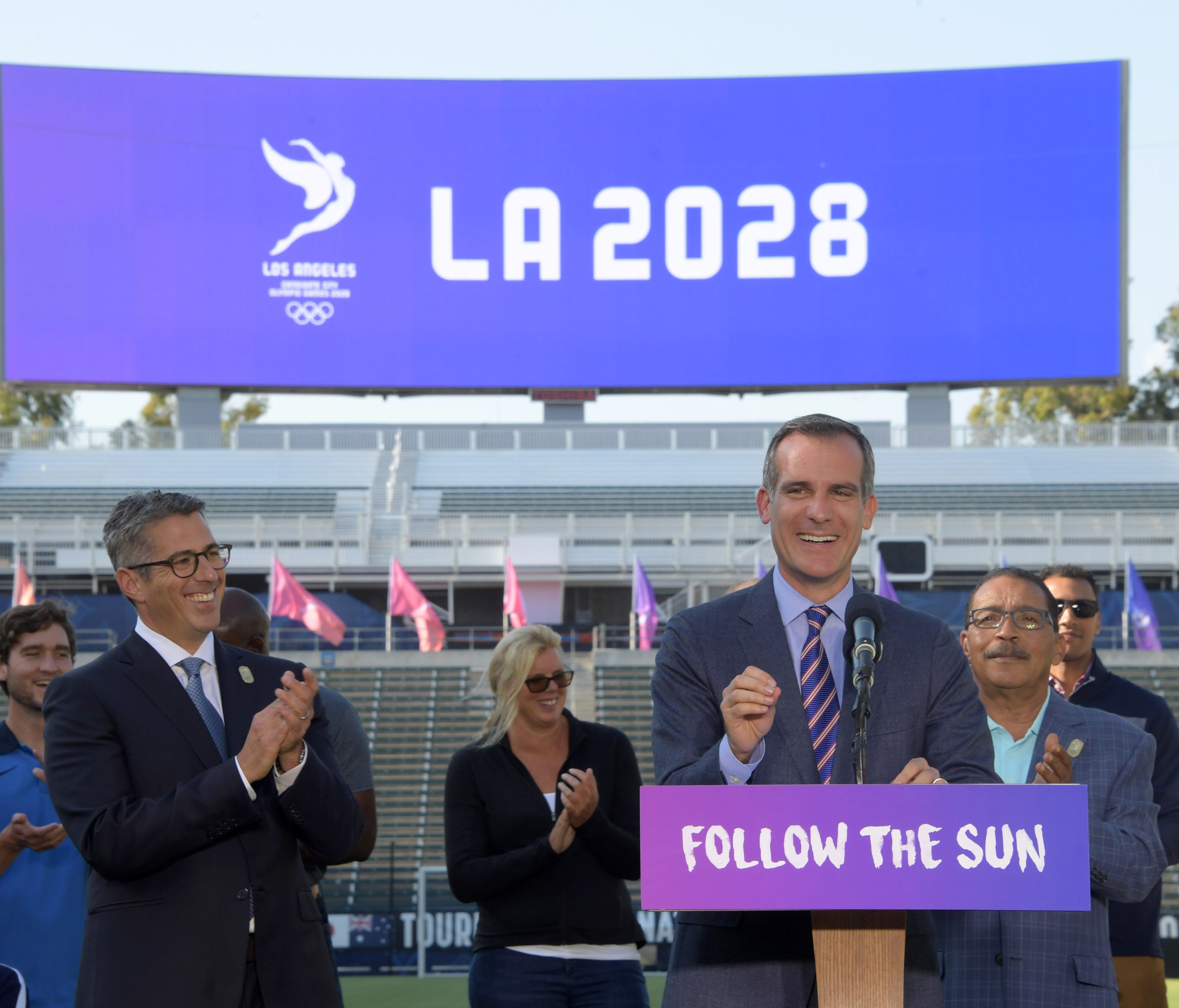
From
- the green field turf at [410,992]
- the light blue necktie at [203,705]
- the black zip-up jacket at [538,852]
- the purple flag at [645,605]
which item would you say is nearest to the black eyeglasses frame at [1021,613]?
the black zip-up jacket at [538,852]

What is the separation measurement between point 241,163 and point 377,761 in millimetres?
16940

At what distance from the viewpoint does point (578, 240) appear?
30.4 m

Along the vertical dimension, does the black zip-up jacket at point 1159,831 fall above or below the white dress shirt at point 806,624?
below

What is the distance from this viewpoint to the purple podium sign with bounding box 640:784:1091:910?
1.89m

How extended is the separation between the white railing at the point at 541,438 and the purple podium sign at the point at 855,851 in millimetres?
30607

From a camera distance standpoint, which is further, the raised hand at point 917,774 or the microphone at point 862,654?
the microphone at point 862,654

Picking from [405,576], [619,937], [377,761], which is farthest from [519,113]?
[619,937]

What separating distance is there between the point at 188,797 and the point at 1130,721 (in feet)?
6.78

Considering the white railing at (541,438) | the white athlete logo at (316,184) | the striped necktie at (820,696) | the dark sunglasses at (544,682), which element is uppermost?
the white athlete logo at (316,184)

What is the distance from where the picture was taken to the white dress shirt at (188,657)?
2.95 m

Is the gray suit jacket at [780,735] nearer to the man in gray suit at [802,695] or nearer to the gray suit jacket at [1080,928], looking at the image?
the man in gray suit at [802,695]

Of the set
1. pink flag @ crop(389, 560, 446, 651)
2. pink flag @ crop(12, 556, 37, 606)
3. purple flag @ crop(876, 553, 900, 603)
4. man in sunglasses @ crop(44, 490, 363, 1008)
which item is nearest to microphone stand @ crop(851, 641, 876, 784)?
man in sunglasses @ crop(44, 490, 363, 1008)

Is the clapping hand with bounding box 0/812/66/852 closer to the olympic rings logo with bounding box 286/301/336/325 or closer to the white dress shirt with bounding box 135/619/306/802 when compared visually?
the white dress shirt with bounding box 135/619/306/802

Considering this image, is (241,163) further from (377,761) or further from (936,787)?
(936,787)
